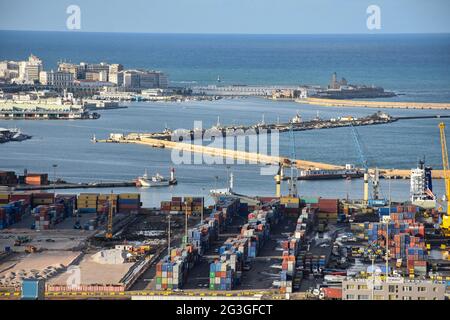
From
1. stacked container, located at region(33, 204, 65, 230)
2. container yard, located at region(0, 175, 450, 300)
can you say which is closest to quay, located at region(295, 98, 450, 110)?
container yard, located at region(0, 175, 450, 300)

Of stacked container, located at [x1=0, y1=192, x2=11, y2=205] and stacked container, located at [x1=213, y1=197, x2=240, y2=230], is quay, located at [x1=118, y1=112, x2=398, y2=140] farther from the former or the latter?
stacked container, located at [x1=213, y1=197, x2=240, y2=230]

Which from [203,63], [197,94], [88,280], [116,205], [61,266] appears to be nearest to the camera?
[88,280]

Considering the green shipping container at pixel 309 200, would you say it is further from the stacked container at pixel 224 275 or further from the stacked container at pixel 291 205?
the stacked container at pixel 224 275

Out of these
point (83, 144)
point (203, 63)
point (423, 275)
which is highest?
point (203, 63)

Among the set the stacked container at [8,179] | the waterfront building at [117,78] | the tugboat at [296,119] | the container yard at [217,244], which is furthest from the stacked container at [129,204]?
the waterfront building at [117,78]

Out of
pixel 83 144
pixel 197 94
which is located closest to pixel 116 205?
pixel 83 144
